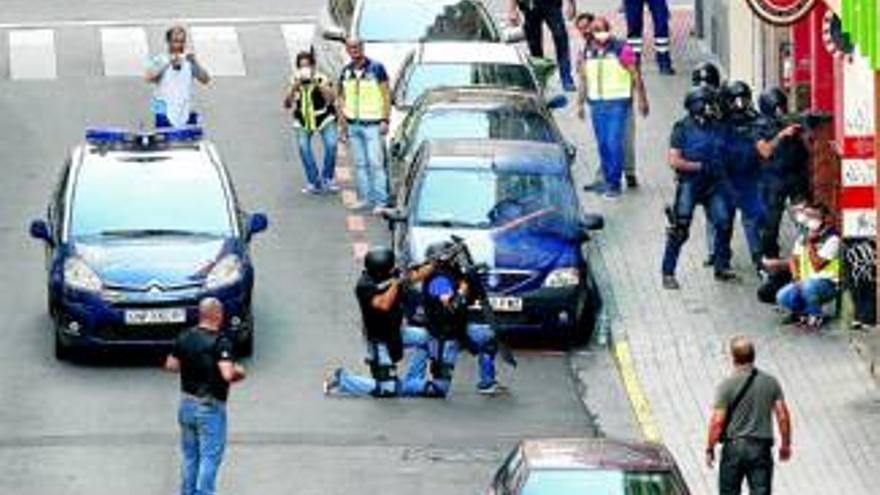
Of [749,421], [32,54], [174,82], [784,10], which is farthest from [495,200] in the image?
[32,54]

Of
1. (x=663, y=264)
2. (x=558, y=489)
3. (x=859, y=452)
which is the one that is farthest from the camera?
(x=663, y=264)

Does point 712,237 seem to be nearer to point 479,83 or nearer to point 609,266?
point 609,266

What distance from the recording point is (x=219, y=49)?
4569 centimetres

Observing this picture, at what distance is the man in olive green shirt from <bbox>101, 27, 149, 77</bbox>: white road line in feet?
64.0

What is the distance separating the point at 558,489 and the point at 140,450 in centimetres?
611

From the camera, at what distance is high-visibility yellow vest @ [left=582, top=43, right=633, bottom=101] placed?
3741 centimetres

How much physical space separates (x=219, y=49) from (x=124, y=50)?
126 cm

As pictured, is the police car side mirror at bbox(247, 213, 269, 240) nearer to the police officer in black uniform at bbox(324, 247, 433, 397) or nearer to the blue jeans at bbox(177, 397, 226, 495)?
the police officer in black uniform at bbox(324, 247, 433, 397)

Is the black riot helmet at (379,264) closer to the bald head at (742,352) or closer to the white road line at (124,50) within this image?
the bald head at (742,352)

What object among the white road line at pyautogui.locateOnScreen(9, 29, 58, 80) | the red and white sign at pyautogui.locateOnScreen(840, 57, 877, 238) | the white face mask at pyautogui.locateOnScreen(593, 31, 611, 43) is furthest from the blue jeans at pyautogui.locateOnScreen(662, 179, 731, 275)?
the white road line at pyautogui.locateOnScreen(9, 29, 58, 80)

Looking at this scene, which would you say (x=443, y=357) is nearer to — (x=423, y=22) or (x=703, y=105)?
(x=703, y=105)

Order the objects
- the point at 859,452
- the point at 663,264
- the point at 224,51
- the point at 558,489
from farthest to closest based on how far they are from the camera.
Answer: the point at 224,51
the point at 663,264
the point at 859,452
the point at 558,489

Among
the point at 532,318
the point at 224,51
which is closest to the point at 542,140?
the point at 532,318

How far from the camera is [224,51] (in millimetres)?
45594
